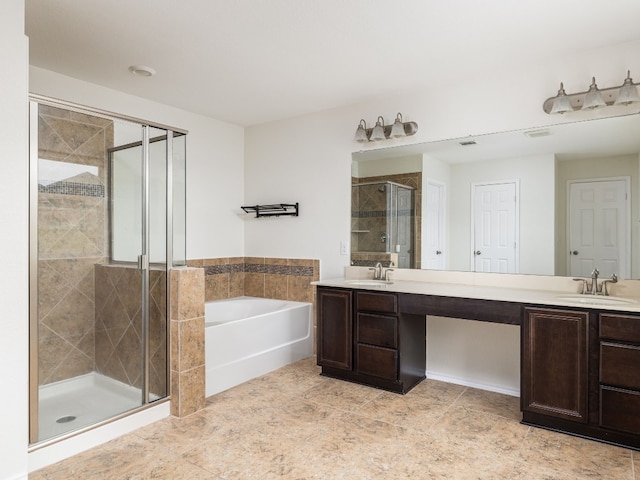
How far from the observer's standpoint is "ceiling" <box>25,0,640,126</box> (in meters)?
2.34

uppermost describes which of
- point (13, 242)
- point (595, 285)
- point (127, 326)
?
point (13, 242)

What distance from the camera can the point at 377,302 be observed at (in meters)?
3.22

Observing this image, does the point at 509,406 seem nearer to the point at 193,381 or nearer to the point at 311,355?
the point at 311,355

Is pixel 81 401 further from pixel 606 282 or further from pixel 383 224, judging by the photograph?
pixel 606 282

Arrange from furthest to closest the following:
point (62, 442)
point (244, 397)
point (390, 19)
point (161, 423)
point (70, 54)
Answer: point (244, 397), point (70, 54), point (161, 423), point (390, 19), point (62, 442)

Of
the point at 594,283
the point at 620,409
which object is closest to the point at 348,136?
the point at 594,283

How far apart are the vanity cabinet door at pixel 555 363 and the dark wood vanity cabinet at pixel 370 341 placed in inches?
33.2

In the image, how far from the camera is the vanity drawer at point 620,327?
7.59 ft

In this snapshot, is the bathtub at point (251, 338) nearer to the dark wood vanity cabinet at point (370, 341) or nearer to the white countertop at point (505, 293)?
the dark wood vanity cabinet at point (370, 341)

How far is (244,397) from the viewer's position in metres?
3.12

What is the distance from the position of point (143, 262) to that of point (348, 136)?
2.14 m

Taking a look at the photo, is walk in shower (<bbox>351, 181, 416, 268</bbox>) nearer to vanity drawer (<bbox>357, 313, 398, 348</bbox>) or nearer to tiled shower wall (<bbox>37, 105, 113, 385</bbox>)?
vanity drawer (<bbox>357, 313, 398, 348</bbox>)

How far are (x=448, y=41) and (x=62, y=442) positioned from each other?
311cm

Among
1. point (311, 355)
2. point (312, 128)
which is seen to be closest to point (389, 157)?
point (312, 128)
